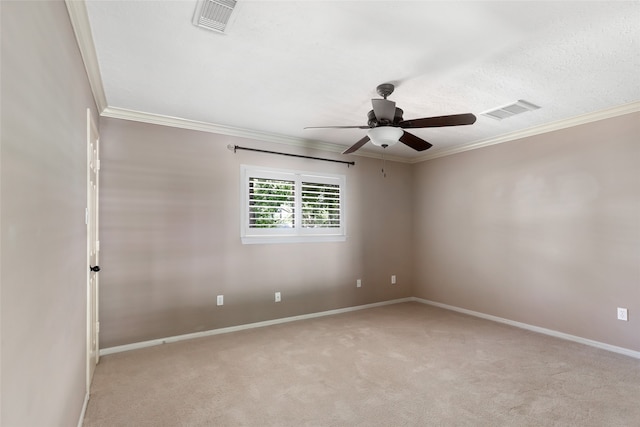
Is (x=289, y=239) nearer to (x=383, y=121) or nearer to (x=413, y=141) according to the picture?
(x=413, y=141)

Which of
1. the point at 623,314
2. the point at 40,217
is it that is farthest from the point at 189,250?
the point at 623,314

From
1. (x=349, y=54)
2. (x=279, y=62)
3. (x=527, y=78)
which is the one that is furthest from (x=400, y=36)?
(x=527, y=78)

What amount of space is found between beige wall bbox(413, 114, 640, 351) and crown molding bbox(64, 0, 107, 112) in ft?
14.9

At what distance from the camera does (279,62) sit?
2.48 m


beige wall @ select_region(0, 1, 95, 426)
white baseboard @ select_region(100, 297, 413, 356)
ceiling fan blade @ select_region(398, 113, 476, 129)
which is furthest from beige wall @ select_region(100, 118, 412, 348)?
ceiling fan blade @ select_region(398, 113, 476, 129)

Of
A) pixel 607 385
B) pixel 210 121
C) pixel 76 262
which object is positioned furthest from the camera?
pixel 210 121

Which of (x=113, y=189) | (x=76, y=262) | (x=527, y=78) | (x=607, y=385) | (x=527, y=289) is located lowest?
(x=607, y=385)

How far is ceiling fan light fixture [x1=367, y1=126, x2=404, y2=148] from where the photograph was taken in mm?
2752

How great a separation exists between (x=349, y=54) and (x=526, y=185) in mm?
3121

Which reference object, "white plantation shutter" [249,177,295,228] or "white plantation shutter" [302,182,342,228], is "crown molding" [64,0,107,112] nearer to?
"white plantation shutter" [249,177,295,228]

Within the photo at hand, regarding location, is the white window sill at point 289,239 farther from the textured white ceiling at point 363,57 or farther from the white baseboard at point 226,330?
the textured white ceiling at point 363,57

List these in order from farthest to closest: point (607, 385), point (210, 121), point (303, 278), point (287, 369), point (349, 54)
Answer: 1. point (303, 278)
2. point (210, 121)
3. point (287, 369)
4. point (607, 385)
5. point (349, 54)

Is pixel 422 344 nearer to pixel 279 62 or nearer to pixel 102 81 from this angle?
pixel 279 62

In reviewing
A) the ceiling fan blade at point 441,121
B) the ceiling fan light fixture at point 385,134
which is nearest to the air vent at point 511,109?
the ceiling fan blade at point 441,121
